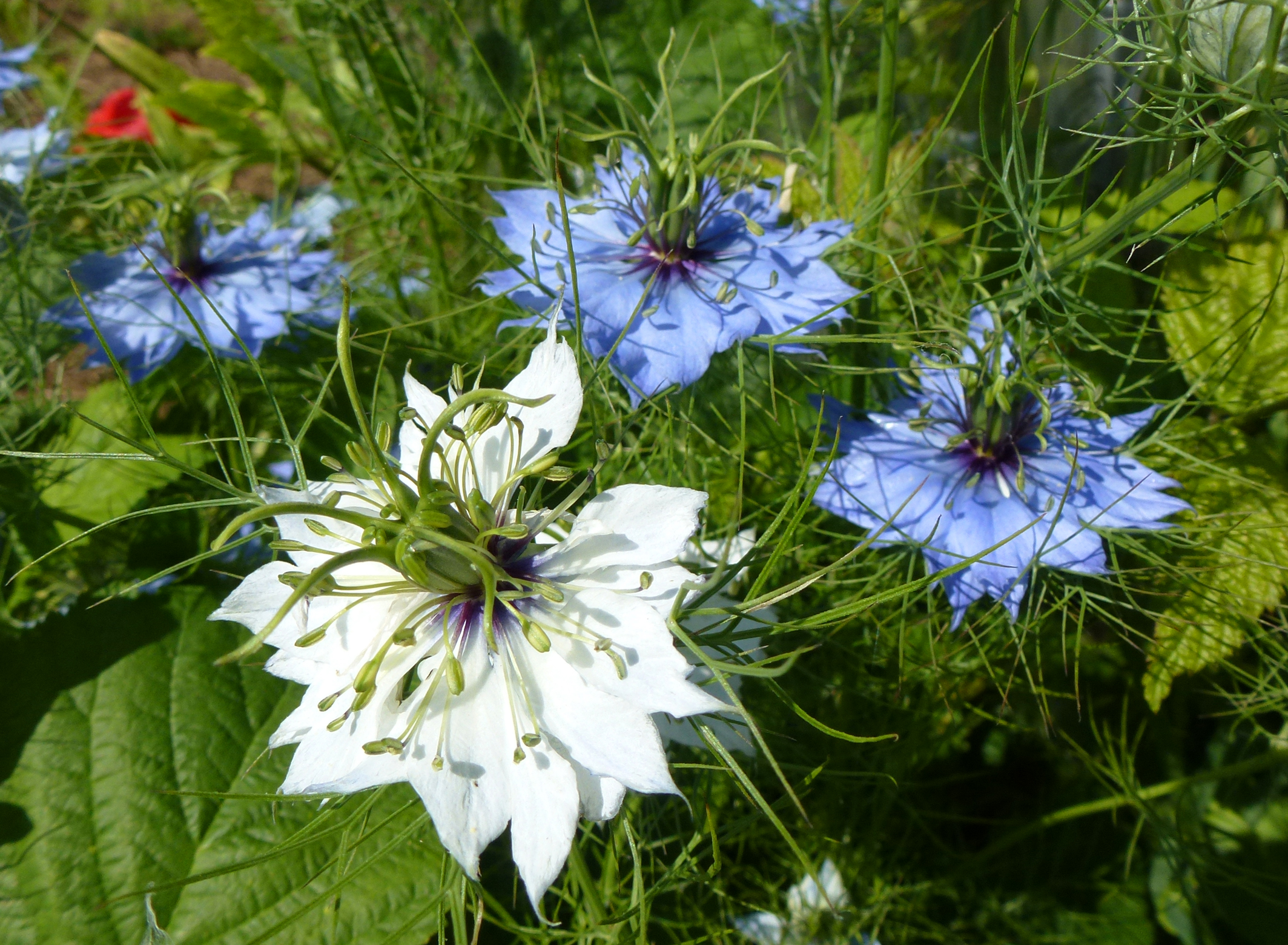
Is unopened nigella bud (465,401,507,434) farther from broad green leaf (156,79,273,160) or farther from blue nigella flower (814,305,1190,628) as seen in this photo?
broad green leaf (156,79,273,160)

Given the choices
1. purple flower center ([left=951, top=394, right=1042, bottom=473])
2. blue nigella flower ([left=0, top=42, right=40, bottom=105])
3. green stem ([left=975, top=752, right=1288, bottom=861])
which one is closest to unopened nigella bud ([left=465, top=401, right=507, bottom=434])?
purple flower center ([left=951, top=394, right=1042, bottom=473])

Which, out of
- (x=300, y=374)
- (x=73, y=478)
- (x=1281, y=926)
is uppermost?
(x=300, y=374)

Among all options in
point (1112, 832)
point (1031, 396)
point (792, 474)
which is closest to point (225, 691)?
point (792, 474)

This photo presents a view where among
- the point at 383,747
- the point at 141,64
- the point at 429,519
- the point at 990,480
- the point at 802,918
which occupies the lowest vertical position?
the point at 802,918

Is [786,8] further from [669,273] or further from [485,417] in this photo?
[485,417]

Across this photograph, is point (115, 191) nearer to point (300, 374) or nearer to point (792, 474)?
point (300, 374)

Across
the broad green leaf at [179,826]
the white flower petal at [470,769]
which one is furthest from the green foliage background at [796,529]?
the white flower petal at [470,769]

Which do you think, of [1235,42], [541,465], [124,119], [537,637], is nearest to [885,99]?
[1235,42]
